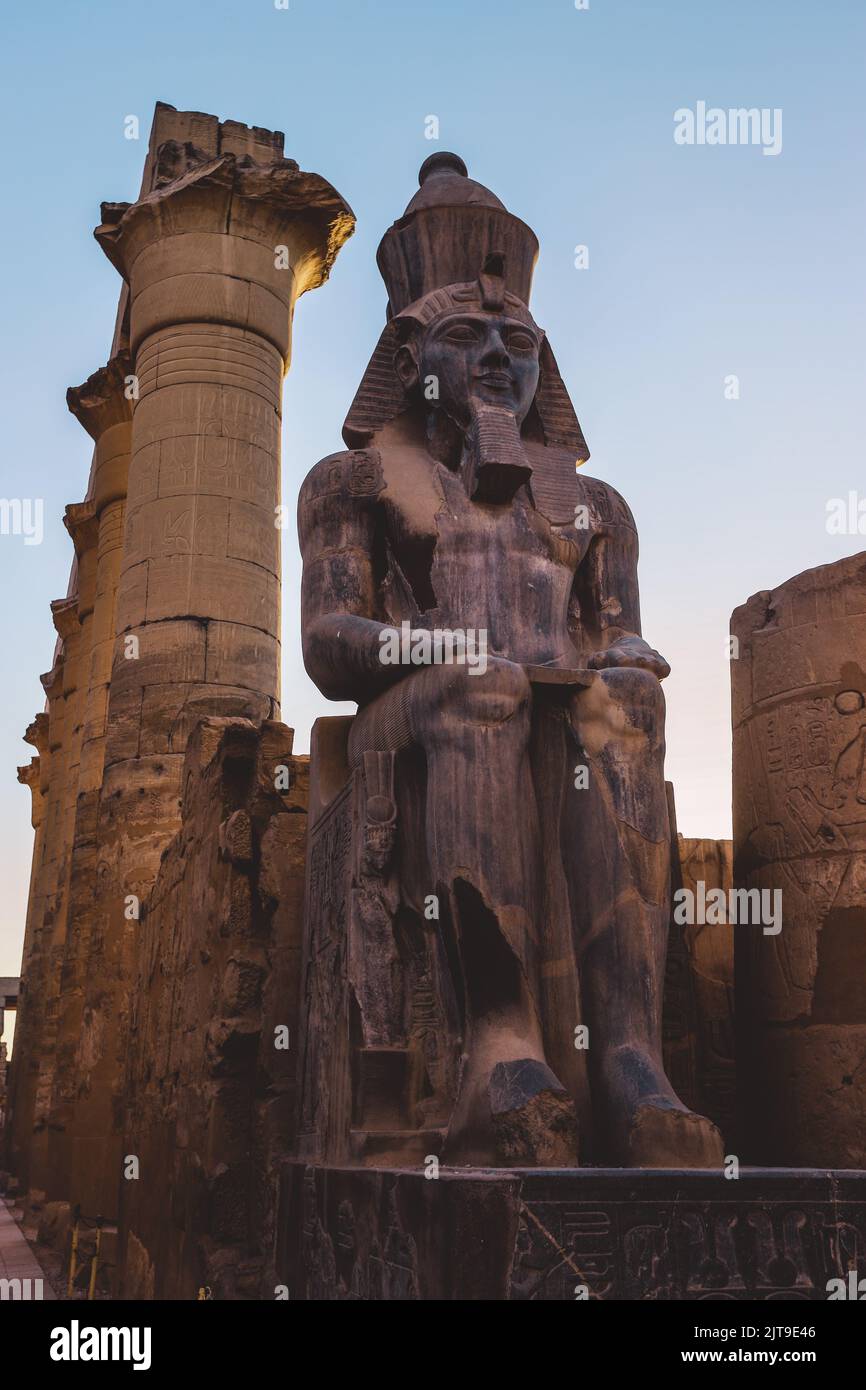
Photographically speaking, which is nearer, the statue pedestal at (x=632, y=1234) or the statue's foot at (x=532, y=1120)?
the statue pedestal at (x=632, y=1234)

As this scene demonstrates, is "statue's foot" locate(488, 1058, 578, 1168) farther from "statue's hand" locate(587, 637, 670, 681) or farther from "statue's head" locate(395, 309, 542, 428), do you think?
"statue's head" locate(395, 309, 542, 428)

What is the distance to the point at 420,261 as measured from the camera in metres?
4.59

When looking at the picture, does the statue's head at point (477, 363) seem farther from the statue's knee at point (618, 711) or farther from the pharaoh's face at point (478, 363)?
the statue's knee at point (618, 711)

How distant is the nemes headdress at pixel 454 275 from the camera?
447 centimetres

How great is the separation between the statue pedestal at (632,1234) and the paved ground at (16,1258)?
6777 millimetres

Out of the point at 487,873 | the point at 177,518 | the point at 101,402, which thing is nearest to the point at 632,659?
the point at 487,873

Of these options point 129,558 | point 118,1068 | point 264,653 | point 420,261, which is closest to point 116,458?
point 129,558

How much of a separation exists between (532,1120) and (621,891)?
0.71 m

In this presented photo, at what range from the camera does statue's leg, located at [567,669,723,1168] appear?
131 inches

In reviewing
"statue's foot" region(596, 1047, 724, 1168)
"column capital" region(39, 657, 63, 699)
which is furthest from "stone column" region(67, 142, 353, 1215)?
"column capital" region(39, 657, 63, 699)

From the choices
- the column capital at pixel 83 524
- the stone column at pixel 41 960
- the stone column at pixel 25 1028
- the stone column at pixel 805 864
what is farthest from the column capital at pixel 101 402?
the stone column at pixel 805 864

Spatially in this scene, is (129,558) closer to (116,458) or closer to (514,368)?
(116,458)

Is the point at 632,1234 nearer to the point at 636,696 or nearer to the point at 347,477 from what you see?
the point at 636,696

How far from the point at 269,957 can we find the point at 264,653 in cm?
600
